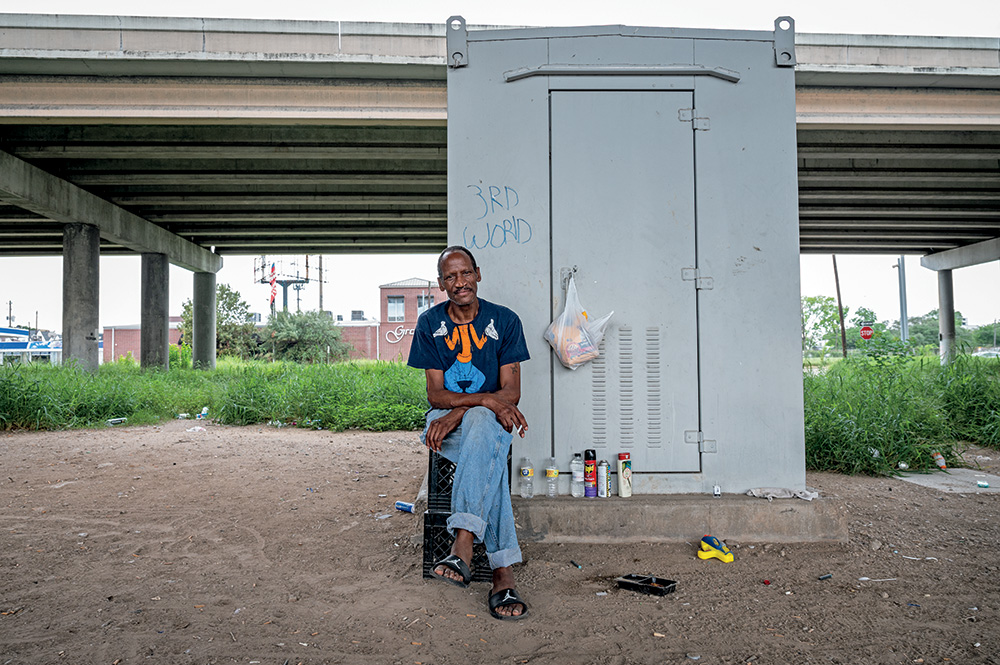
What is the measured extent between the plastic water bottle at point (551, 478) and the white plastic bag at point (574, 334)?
0.63 metres

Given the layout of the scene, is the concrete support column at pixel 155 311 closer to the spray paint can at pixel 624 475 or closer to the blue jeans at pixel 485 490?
the spray paint can at pixel 624 475

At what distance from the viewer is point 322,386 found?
10469 millimetres

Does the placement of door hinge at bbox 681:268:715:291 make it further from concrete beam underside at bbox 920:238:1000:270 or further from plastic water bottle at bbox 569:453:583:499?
concrete beam underside at bbox 920:238:1000:270

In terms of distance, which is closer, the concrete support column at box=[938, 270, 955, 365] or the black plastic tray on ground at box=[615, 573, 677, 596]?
the black plastic tray on ground at box=[615, 573, 677, 596]

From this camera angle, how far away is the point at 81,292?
15.6 m

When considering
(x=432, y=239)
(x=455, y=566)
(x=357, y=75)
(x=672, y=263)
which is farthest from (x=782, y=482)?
(x=432, y=239)

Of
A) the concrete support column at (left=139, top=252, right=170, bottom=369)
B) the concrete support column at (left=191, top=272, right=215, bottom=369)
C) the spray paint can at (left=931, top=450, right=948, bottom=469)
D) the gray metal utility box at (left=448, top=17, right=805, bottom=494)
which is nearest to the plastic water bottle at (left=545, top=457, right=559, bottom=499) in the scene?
the gray metal utility box at (left=448, top=17, right=805, bottom=494)

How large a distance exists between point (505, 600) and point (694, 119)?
3125 mm

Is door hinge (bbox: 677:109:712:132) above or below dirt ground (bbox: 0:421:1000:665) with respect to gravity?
above

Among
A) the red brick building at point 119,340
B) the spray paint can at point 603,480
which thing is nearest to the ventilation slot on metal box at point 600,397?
the spray paint can at point 603,480

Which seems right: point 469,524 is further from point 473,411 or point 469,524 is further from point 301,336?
point 301,336

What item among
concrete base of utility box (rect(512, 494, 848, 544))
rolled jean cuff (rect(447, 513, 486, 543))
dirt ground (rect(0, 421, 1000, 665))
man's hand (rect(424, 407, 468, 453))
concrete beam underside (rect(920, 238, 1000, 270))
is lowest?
dirt ground (rect(0, 421, 1000, 665))

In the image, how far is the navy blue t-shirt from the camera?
3.54 m

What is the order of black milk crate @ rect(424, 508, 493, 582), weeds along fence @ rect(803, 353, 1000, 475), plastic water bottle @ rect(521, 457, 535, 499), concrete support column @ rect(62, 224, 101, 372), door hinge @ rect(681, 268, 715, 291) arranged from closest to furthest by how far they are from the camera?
1. black milk crate @ rect(424, 508, 493, 582)
2. plastic water bottle @ rect(521, 457, 535, 499)
3. door hinge @ rect(681, 268, 715, 291)
4. weeds along fence @ rect(803, 353, 1000, 475)
5. concrete support column @ rect(62, 224, 101, 372)
